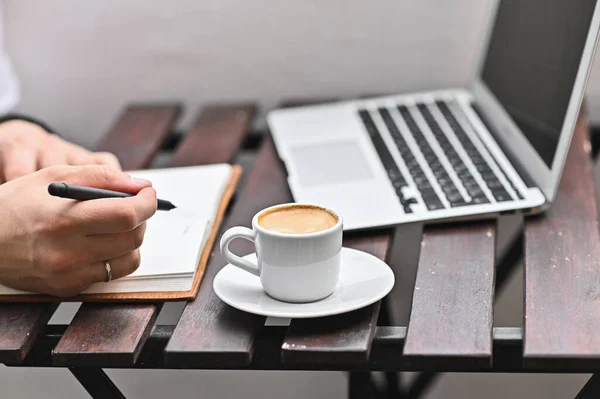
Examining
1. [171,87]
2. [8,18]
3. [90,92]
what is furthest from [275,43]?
[8,18]

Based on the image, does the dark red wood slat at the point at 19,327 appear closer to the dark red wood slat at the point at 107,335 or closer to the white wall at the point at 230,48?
the dark red wood slat at the point at 107,335

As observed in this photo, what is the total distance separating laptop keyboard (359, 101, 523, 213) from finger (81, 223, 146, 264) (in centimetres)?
30

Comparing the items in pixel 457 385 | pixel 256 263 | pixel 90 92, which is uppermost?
pixel 256 263

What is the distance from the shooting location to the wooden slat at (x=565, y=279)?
60cm

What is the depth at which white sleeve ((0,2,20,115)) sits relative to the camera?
1.29 metres

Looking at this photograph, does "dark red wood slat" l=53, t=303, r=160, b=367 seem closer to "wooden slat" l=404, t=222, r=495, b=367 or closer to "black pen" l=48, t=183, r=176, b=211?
"black pen" l=48, t=183, r=176, b=211

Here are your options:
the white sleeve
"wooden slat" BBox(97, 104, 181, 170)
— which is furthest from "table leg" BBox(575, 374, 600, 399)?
the white sleeve

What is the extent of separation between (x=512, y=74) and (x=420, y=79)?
0.27 metres

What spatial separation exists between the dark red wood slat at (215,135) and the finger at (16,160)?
23 cm

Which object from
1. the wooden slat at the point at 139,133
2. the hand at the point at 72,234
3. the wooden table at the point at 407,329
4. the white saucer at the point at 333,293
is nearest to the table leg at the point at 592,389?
the wooden table at the point at 407,329

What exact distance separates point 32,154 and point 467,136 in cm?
54

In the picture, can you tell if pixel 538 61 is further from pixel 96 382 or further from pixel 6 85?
pixel 6 85

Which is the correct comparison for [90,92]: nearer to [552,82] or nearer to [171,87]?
[171,87]

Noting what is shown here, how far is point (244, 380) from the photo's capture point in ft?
4.84
